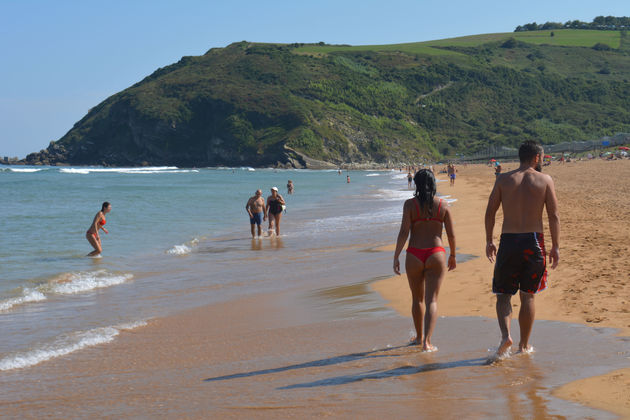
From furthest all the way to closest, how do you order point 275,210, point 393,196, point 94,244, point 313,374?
point 393,196, point 275,210, point 94,244, point 313,374

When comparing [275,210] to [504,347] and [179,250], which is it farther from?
[504,347]

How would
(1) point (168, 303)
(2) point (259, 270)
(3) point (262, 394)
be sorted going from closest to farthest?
(3) point (262, 394)
(1) point (168, 303)
(2) point (259, 270)

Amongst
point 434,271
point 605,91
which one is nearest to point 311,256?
point 434,271

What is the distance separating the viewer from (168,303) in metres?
8.22

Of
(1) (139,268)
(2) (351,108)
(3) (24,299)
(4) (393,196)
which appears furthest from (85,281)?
(2) (351,108)

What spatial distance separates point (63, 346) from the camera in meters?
5.98

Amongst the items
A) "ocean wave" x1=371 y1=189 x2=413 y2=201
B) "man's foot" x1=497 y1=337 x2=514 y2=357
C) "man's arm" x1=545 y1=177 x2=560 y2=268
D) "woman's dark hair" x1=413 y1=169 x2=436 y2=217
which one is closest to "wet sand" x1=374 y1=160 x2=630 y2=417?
"man's foot" x1=497 y1=337 x2=514 y2=357

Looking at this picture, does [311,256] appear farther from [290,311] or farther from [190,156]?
[190,156]

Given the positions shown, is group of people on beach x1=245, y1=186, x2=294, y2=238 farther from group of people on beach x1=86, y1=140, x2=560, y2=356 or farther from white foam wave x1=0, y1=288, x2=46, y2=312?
group of people on beach x1=86, y1=140, x2=560, y2=356

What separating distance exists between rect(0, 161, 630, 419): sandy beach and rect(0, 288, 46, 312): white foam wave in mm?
2463

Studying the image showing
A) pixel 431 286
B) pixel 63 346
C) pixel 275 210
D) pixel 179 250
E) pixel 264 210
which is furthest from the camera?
pixel 275 210

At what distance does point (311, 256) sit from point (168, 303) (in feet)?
14.8

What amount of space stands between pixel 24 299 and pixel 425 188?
6216 millimetres

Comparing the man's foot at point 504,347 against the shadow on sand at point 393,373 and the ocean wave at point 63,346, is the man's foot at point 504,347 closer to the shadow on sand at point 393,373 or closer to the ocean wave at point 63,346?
the shadow on sand at point 393,373
